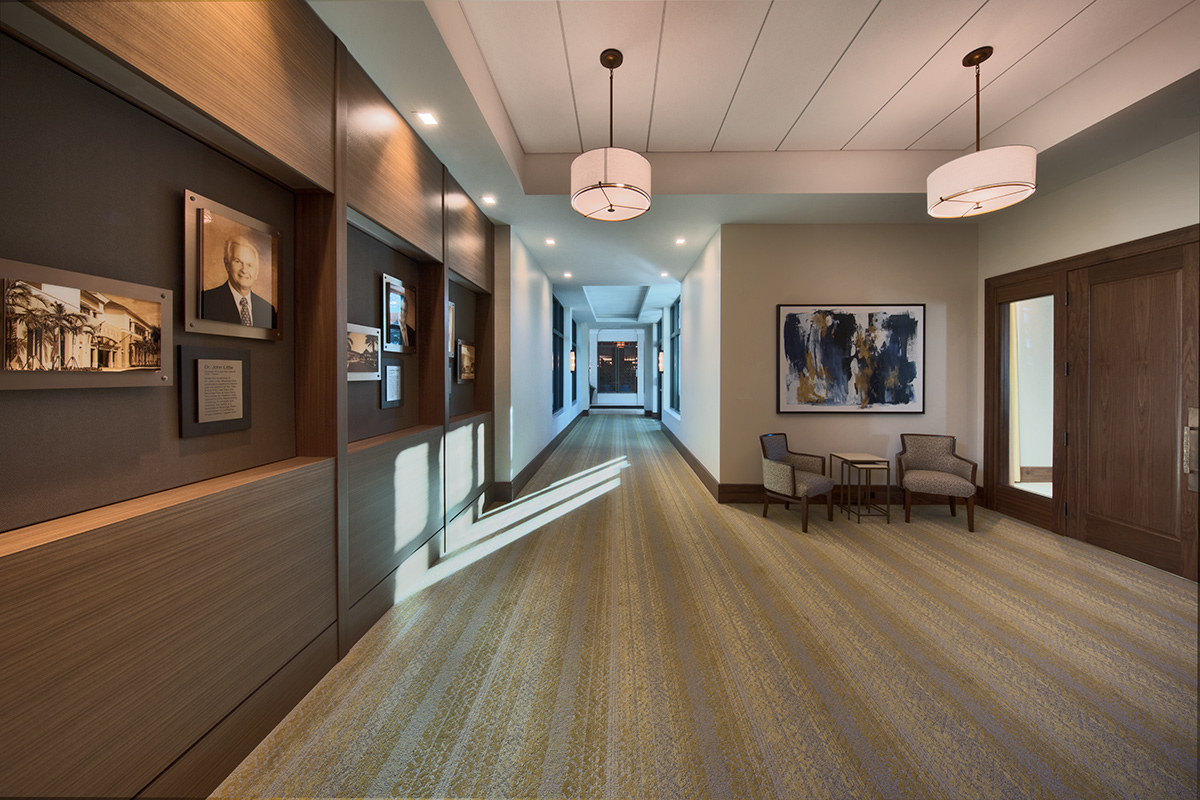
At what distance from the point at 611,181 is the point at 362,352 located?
6.78 ft

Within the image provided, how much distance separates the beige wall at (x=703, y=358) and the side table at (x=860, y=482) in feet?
4.56

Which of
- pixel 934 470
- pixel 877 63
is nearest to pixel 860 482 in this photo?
pixel 934 470

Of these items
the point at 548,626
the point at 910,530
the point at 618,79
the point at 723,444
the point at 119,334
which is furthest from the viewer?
the point at 723,444

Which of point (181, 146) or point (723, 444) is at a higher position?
point (181, 146)

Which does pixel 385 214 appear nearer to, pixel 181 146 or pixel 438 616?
pixel 181 146

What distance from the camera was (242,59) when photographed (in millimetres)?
1747

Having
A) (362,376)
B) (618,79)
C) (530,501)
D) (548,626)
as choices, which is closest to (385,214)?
(362,376)

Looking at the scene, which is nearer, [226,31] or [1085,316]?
[226,31]

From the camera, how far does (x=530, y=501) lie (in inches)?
214

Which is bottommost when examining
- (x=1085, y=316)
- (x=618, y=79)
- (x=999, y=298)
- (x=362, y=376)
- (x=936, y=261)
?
(x=362, y=376)

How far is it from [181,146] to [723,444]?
16.5ft

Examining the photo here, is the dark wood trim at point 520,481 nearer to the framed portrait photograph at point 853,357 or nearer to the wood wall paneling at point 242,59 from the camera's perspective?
the framed portrait photograph at point 853,357

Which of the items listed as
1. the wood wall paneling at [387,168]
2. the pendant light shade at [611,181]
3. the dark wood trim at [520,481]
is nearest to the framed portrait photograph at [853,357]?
the pendant light shade at [611,181]

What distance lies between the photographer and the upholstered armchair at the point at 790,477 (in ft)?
14.9
